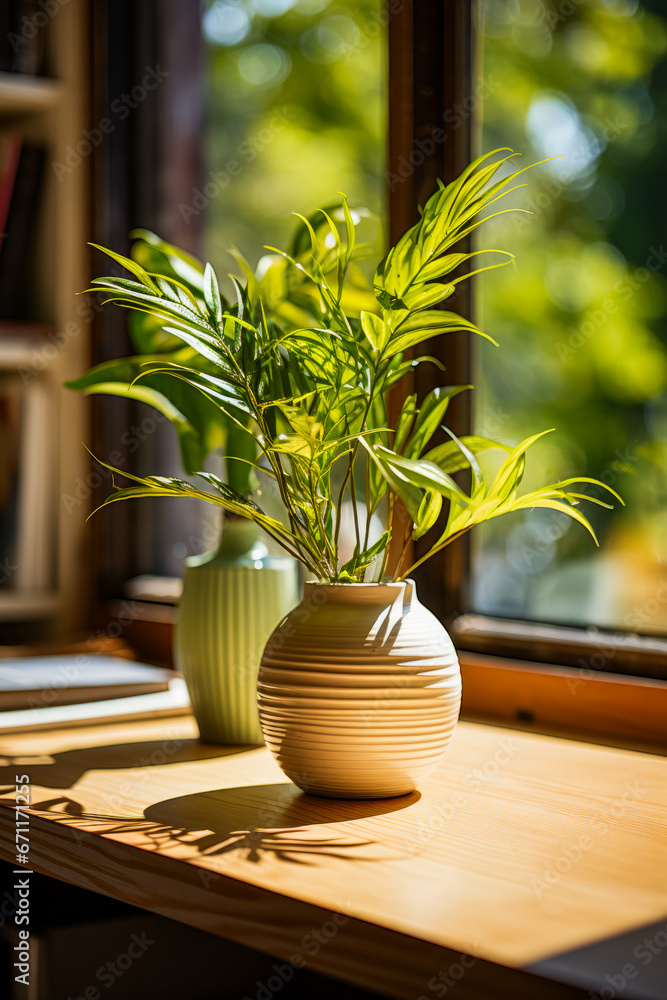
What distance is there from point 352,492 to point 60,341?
111cm

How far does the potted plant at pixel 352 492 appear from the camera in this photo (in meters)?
0.86

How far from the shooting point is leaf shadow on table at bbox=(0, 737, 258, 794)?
40.1 inches

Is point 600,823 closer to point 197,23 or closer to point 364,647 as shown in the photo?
point 364,647

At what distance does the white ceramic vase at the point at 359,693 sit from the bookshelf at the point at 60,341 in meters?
1.12

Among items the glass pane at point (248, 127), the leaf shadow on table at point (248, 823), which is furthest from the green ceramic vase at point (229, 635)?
the glass pane at point (248, 127)

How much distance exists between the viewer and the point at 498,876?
2.33ft

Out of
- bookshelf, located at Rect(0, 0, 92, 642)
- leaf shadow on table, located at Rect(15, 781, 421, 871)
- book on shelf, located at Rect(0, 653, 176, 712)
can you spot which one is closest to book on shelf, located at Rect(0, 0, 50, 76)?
bookshelf, located at Rect(0, 0, 92, 642)

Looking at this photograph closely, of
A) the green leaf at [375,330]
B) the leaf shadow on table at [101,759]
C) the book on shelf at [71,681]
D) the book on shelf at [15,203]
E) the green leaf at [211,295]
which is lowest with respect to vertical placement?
the leaf shadow on table at [101,759]

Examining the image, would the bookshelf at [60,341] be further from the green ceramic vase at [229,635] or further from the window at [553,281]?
the green ceramic vase at [229,635]

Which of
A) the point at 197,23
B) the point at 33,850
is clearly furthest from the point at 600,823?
the point at 197,23

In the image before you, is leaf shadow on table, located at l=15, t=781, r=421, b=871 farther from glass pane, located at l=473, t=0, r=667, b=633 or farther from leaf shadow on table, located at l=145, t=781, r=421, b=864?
glass pane, located at l=473, t=0, r=667, b=633

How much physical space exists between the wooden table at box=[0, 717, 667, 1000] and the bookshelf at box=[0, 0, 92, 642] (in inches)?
33.4

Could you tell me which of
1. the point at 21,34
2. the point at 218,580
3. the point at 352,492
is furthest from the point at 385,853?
the point at 21,34

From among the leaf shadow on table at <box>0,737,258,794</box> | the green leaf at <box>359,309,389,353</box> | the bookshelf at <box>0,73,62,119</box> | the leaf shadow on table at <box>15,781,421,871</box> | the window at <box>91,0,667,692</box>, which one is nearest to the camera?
the leaf shadow on table at <box>15,781,421,871</box>
